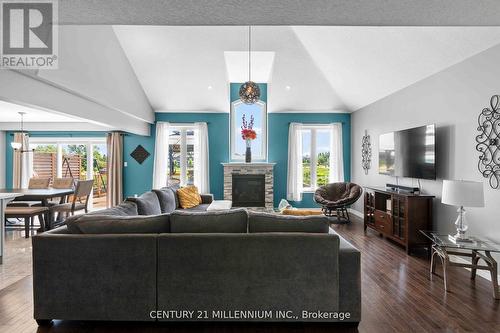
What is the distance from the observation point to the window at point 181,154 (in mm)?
8312

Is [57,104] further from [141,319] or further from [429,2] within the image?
[429,2]

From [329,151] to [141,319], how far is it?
685cm

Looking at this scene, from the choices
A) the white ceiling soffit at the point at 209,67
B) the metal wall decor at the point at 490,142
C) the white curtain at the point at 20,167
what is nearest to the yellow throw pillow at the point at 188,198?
the white ceiling soffit at the point at 209,67

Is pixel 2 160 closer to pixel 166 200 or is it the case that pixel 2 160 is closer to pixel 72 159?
pixel 72 159

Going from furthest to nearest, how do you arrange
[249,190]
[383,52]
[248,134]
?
[249,190] → [248,134] → [383,52]

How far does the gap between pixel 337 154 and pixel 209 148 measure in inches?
138

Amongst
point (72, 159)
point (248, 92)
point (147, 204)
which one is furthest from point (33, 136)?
point (248, 92)

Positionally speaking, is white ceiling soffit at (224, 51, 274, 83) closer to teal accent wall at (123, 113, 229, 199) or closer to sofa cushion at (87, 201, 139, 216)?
teal accent wall at (123, 113, 229, 199)

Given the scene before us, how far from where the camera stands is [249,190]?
8.00 m

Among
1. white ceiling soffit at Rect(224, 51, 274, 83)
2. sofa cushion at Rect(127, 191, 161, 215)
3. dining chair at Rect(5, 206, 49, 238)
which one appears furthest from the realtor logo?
white ceiling soffit at Rect(224, 51, 274, 83)

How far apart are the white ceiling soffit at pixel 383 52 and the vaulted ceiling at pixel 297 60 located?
0.5 inches

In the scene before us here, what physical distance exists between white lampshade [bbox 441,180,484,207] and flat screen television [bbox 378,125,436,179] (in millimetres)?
1106

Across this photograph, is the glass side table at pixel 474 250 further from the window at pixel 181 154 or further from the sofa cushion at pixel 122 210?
the window at pixel 181 154

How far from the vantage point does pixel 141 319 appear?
2.42m
